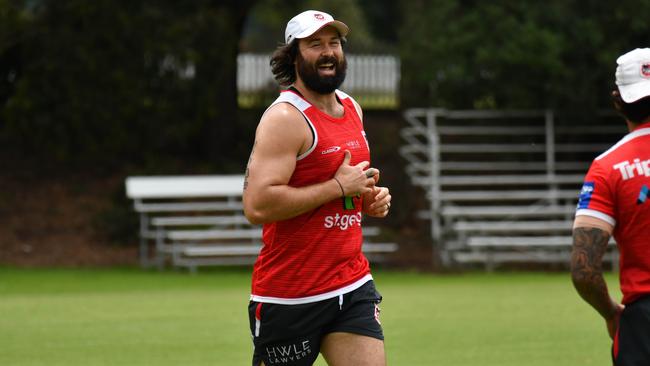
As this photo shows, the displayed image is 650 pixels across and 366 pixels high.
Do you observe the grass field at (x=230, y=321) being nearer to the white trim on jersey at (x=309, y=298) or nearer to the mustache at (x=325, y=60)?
the white trim on jersey at (x=309, y=298)

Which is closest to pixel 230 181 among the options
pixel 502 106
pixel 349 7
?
pixel 502 106

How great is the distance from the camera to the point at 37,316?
1431 centimetres

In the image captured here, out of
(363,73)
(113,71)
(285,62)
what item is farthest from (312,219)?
(363,73)

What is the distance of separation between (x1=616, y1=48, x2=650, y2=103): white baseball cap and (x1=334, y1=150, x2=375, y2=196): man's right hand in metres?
1.52

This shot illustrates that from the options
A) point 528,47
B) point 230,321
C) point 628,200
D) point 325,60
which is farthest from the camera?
point 528,47

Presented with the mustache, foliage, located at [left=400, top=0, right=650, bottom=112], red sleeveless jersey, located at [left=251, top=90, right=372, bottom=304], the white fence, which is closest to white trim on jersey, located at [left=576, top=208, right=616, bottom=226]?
red sleeveless jersey, located at [left=251, top=90, right=372, bottom=304]

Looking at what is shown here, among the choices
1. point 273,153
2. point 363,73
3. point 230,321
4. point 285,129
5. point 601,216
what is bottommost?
point 230,321

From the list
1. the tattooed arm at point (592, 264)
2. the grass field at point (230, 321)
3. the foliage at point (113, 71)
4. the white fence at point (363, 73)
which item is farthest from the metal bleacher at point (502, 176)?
the tattooed arm at point (592, 264)

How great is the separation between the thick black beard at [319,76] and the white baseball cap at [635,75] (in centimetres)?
166

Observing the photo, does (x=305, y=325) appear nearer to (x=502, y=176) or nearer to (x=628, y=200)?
(x=628, y=200)

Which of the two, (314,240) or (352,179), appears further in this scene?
(314,240)

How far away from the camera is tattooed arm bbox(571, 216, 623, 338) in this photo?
4.94 meters

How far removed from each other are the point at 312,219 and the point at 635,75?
1859 mm

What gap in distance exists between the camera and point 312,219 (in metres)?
6.09
